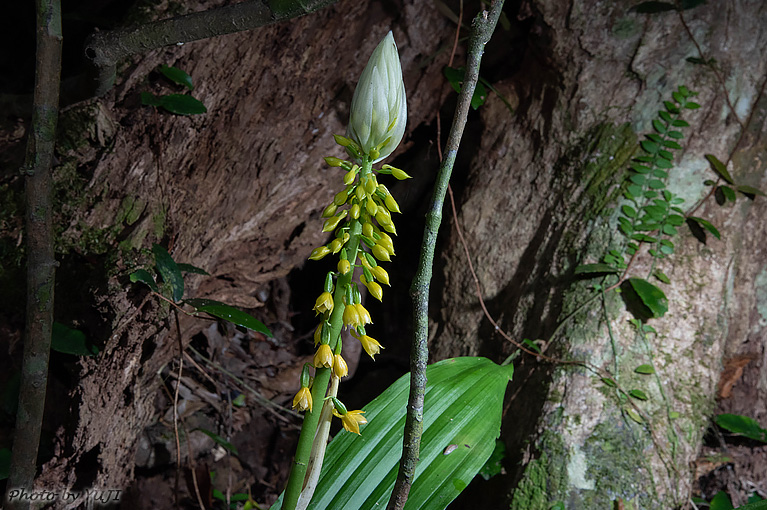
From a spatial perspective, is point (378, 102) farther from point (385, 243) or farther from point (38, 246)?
point (38, 246)

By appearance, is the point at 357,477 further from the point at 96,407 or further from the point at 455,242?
the point at 455,242

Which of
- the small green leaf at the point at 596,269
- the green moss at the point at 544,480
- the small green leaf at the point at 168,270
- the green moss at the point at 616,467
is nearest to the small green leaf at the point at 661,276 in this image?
the small green leaf at the point at 596,269

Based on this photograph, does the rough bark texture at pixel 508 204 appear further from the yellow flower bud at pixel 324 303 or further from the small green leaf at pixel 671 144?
the yellow flower bud at pixel 324 303

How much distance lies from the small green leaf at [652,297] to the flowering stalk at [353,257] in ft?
3.85

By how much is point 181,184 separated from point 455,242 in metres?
1.14

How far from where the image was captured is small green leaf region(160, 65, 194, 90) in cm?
170

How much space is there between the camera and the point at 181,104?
5.41 feet

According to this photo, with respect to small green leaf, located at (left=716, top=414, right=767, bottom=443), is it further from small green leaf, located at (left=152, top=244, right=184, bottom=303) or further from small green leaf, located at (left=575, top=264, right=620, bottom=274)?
small green leaf, located at (left=152, top=244, right=184, bottom=303)

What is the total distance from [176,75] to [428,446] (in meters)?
1.40

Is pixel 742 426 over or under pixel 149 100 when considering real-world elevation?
under

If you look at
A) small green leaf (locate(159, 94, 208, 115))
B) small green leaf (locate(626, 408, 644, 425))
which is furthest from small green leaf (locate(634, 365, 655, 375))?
small green leaf (locate(159, 94, 208, 115))

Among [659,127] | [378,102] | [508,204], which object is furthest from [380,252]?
[659,127]

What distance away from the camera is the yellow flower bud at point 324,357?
0.82m

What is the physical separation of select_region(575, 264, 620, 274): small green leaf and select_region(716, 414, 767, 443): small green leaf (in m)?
0.74
